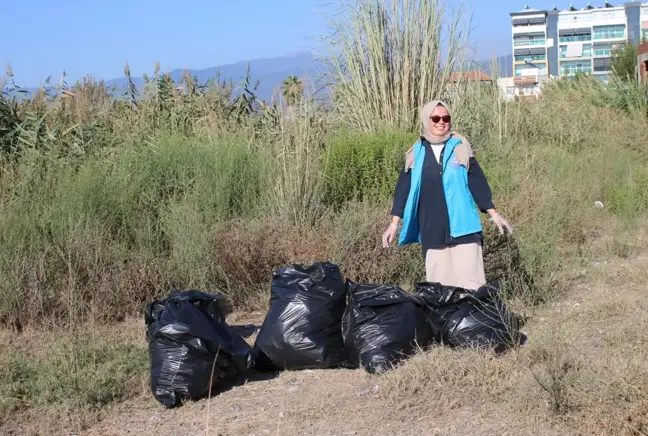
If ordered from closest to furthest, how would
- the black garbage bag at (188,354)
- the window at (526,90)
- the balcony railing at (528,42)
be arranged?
the black garbage bag at (188,354)
the window at (526,90)
the balcony railing at (528,42)

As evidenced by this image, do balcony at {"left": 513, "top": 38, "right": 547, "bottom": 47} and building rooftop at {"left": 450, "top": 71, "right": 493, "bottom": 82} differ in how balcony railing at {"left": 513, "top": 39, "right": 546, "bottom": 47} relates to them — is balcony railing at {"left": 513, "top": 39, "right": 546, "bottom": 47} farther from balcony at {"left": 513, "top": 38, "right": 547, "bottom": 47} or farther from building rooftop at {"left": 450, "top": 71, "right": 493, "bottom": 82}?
building rooftop at {"left": 450, "top": 71, "right": 493, "bottom": 82}

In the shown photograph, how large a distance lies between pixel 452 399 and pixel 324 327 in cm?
121

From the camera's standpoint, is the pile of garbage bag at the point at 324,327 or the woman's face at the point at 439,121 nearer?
the pile of garbage bag at the point at 324,327

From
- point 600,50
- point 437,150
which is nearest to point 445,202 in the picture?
point 437,150

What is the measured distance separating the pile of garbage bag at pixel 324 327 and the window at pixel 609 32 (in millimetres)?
140554

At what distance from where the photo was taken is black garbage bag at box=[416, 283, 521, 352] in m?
5.23

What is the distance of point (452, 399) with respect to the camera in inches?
177

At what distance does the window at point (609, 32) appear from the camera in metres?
135

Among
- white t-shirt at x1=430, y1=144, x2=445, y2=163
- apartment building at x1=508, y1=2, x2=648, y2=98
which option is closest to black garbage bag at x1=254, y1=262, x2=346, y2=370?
white t-shirt at x1=430, y1=144, x2=445, y2=163

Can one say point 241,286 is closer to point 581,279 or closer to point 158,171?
point 158,171

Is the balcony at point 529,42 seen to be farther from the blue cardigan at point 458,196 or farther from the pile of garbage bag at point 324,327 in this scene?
the pile of garbage bag at point 324,327

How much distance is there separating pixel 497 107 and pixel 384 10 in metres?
3.07

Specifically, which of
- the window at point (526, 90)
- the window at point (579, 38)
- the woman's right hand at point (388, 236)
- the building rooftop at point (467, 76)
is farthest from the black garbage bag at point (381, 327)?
the window at point (579, 38)

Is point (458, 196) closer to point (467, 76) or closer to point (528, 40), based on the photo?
point (467, 76)
